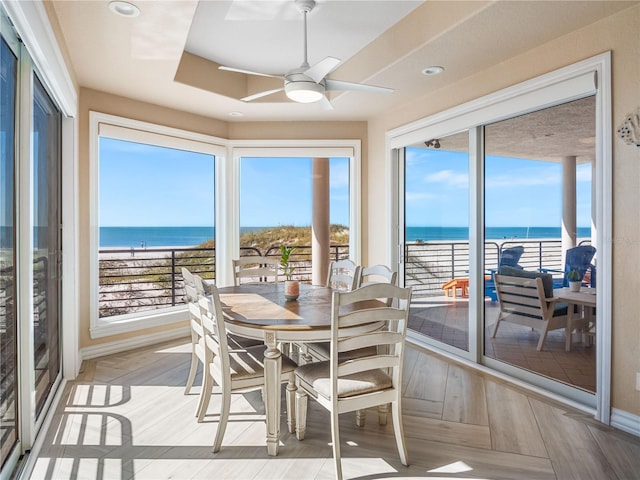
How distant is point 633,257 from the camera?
244 cm

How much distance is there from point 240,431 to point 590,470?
191 centimetres

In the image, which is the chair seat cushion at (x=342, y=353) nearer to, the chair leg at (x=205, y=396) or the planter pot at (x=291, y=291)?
the planter pot at (x=291, y=291)

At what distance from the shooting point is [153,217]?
22.1 ft

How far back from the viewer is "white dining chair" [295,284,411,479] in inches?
77.8

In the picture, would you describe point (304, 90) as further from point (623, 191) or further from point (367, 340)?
point (623, 191)

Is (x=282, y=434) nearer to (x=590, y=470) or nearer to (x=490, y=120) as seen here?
(x=590, y=470)

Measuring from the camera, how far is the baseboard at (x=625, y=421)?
7.90 ft

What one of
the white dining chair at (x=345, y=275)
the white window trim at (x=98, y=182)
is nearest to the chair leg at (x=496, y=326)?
the white dining chair at (x=345, y=275)

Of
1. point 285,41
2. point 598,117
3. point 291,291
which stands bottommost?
point 291,291

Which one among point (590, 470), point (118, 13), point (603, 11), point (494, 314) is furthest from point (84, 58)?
point (590, 470)

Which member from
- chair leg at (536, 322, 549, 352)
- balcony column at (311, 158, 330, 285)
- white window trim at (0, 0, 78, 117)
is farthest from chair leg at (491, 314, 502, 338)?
white window trim at (0, 0, 78, 117)

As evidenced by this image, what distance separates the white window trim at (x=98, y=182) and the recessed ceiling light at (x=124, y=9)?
1637 millimetres

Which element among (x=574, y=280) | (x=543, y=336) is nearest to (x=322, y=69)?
(x=574, y=280)

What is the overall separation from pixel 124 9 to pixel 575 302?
3.54 meters
